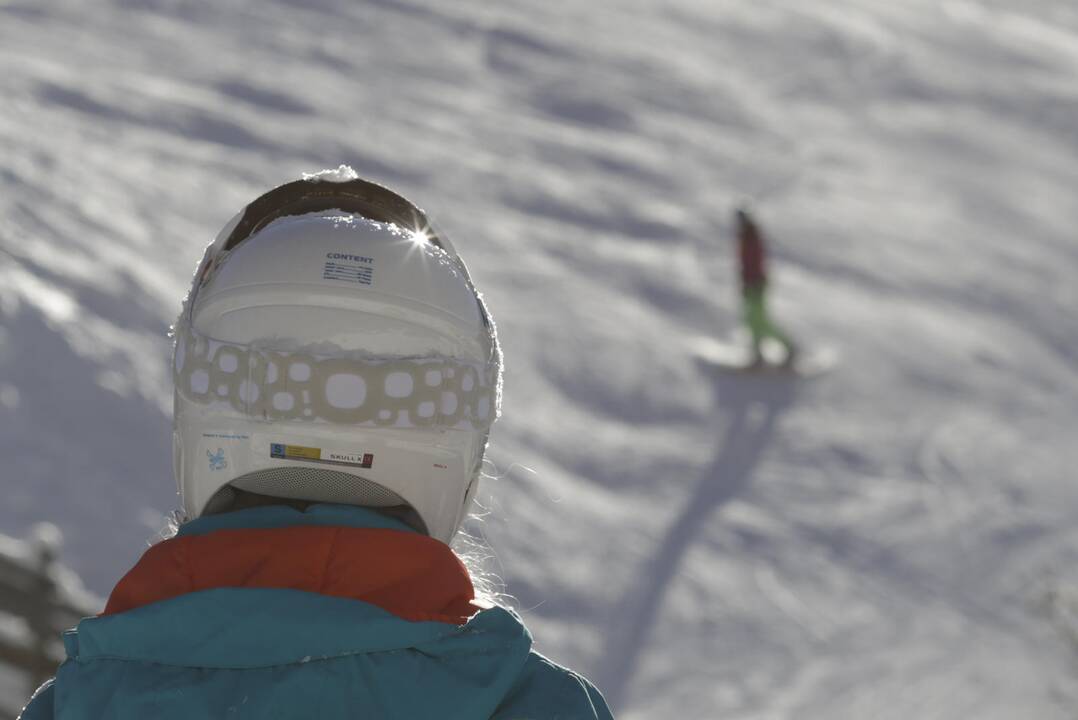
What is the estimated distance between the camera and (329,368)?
1.79 meters

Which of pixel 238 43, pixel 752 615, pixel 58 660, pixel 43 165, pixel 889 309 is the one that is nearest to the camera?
pixel 58 660

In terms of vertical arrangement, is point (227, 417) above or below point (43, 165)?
above

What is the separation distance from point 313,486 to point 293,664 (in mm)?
350

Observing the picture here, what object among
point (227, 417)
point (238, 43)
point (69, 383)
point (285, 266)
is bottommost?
point (238, 43)

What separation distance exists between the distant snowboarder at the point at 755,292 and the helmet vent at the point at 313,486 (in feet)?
38.0

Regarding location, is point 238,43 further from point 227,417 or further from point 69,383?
point 227,417

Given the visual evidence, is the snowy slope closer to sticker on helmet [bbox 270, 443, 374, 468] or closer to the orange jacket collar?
sticker on helmet [bbox 270, 443, 374, 468]

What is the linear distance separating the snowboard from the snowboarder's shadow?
0.26 feet

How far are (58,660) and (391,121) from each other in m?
14.6

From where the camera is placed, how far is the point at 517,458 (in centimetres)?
1084

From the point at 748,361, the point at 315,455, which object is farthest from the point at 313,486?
the point at 748,361

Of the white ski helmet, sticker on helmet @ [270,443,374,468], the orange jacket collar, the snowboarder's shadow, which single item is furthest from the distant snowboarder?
the orange jacket collar

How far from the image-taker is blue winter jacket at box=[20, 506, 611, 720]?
57.0 inches

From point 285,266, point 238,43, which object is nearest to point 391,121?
point 238,43
